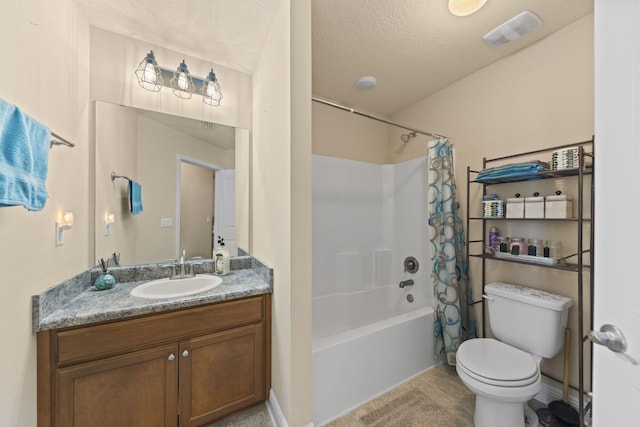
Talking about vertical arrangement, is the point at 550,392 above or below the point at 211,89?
below

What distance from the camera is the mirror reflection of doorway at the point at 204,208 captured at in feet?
5.97

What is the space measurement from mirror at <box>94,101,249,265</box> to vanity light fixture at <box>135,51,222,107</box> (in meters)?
0.20

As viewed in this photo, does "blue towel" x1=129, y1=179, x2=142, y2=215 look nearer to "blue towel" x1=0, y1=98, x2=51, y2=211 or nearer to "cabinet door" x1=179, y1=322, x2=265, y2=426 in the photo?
"blue towel" x1=0, y1=98, x2=51, y2=211

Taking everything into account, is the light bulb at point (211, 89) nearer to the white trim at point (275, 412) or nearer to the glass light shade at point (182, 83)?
the glass light shade at point (182, 83)

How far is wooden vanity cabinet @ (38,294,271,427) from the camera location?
1.05m

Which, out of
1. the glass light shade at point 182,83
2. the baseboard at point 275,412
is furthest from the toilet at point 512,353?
the glass light shade at point 182,83

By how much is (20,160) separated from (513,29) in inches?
108

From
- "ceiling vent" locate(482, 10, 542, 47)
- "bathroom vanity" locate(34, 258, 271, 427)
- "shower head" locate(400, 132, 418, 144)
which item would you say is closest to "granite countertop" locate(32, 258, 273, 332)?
"bathroom vanity" locate(34, 258, 271, 427)

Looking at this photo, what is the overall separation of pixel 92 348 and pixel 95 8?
1.93 metres

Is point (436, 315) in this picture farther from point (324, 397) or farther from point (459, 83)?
point (459, 83)

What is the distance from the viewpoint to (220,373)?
1.37 metres
